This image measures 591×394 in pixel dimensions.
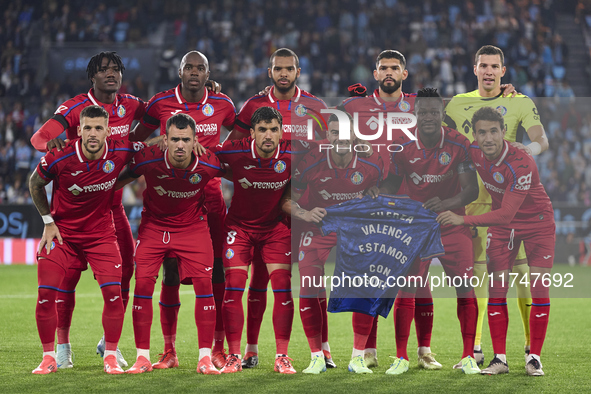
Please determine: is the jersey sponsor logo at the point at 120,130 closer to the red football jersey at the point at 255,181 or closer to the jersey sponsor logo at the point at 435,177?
the red football jersey at the point at 255,181

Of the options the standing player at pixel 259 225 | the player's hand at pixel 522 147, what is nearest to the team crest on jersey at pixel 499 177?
the player's hand at pixel 522 147

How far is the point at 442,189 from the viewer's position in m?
5.70

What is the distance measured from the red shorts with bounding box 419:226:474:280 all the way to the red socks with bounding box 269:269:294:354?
1077 mm

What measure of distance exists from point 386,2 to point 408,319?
16.9m

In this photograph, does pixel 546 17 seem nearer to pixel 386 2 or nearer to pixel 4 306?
pixel 386 2

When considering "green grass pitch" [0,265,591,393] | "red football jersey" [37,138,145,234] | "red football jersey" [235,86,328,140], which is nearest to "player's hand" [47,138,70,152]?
"red football jersey" [37,138,145,234]

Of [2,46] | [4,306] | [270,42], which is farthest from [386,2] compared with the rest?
[4,306]

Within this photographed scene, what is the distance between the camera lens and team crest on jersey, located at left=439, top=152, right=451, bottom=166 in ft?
18.7

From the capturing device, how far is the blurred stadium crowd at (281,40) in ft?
→ 60.1

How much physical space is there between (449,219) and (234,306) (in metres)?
1.83

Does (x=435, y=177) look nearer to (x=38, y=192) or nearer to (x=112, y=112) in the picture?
(x=112, y=112)

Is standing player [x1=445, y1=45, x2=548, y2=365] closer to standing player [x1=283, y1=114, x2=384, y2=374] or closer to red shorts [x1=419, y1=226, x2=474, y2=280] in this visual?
red shorts [x1=419, y1=226, x2=474, y2=280]

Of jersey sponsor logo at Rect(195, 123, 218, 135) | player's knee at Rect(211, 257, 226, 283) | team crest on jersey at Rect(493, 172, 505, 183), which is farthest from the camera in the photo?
player's knee at Rect(211, 257, 226, 283)

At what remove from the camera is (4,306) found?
30.5 feet
